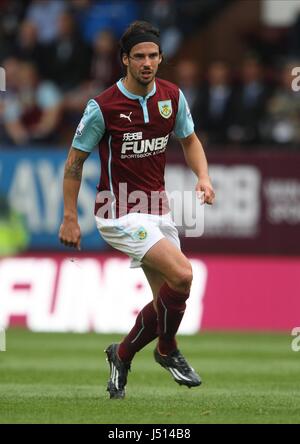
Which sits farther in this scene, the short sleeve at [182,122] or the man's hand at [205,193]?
the short sleeve at [182,122]

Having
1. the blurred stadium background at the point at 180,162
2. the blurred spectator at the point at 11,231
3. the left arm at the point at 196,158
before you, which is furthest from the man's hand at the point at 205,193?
the blurred spectator at the point at 11,231

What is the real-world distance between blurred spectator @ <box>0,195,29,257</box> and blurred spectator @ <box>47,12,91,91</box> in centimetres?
270

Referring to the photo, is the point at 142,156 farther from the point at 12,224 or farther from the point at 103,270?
the point at 12,224

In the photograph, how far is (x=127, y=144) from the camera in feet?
30.0

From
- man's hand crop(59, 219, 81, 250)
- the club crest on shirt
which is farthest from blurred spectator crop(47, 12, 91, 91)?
man's hand crop(59, 219, 81, 250)

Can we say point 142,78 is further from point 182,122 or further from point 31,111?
point 31,111

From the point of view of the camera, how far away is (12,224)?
17859 millimetres

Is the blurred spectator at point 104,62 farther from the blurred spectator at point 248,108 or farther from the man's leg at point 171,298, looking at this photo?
the man's leg at point 171,298

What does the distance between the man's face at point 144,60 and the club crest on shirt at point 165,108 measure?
258mm

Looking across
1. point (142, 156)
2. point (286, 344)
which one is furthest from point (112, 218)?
point (286, 344)

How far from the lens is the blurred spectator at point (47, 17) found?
2052 centimetres

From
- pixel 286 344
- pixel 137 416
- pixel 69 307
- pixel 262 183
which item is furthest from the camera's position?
pixel 262 183

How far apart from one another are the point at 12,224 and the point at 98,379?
7.29 meters

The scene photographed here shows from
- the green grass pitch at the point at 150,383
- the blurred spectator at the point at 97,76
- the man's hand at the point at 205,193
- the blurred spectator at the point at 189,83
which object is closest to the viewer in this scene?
the green grass pitch at the point at 150,383
